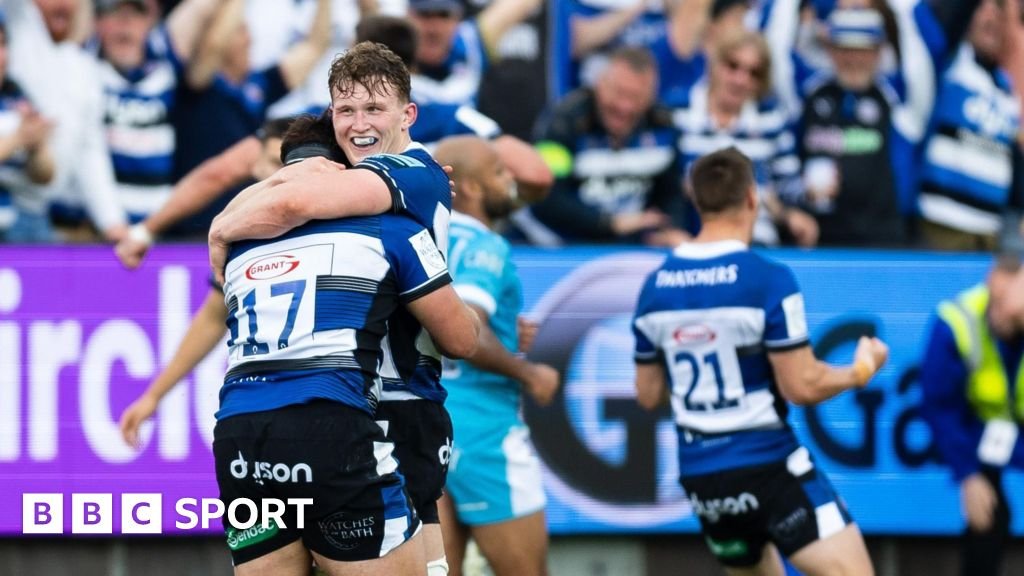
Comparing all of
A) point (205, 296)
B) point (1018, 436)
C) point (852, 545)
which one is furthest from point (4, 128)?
point (1018, 436)

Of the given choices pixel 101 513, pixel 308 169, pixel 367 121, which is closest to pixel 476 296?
pixel 367 121

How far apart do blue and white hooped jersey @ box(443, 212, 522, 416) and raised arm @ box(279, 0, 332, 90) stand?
2830 millimetres

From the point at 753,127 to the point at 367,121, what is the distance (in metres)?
4.78

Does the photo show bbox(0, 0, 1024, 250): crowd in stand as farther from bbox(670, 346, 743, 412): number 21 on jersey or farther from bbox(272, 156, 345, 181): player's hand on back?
bbox(272, 156, 345, 181): player's hand on back

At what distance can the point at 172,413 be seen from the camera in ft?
25.7

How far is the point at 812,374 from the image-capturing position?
19.5 ft

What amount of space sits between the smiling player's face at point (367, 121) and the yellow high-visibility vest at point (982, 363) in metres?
4.15

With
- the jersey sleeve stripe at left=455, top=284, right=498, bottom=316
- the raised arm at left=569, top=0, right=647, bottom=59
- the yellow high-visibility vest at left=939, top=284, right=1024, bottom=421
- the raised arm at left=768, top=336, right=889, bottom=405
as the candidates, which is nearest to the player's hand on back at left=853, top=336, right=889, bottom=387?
the raised arm at left=768, top=336, right=889, bottom=405

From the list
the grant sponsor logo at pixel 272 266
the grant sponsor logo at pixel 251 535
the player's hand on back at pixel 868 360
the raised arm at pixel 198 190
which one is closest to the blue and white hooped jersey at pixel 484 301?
the raised arm at pixel 198 190

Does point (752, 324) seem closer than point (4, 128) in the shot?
Yes

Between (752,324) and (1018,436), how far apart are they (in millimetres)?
2619

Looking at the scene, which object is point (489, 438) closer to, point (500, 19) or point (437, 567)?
point (437, 567)

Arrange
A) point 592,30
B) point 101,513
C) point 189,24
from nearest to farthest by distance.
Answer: point 101,513 < point 189,24 < point 592,30

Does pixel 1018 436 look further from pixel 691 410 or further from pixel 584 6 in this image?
pixel 584 6
